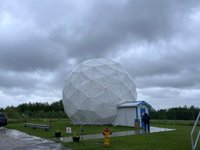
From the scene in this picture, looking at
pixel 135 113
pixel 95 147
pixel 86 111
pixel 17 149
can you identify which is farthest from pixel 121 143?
pixel 86 111

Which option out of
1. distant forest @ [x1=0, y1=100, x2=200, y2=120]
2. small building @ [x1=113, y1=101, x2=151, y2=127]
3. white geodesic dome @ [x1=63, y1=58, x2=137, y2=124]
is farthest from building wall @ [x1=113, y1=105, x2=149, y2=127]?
distant forest @ [x1=0, y1=100, x2=200, y2=120]

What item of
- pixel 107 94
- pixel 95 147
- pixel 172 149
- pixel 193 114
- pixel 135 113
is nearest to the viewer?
pixel 172 149

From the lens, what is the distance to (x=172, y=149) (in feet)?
49.9

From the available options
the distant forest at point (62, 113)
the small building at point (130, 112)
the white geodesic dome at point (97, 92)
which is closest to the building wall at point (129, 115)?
the small building at point (130, 112)

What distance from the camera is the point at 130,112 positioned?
34.9 meters

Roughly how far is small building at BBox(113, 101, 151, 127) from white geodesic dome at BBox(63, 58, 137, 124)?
721mm

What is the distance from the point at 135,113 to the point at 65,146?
59.7 feet

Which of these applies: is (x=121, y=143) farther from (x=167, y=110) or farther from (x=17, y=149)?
(x=167, y=110)

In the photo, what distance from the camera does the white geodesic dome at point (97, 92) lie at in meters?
36.3

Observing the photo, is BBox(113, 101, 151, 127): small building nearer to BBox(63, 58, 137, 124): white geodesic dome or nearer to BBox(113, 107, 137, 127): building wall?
BBox(113, 107, 137, 127): building wall

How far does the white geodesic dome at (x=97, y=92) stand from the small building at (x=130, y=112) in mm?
721

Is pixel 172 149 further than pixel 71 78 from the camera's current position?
No

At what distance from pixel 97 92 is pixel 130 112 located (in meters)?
4.41

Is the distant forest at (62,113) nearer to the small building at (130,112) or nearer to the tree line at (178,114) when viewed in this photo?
the tree line at (178,114)
